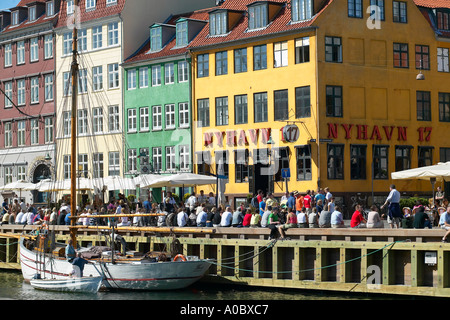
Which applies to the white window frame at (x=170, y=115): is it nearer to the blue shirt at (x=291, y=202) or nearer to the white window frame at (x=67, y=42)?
the white window frame at (x=67, y=42)

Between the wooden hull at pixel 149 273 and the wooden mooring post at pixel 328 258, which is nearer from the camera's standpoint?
the wooden mooring post at pixel 328 258

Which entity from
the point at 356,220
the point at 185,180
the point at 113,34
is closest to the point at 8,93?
the point at 113,34

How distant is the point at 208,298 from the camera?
33469mm

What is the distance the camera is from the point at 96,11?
227 feet

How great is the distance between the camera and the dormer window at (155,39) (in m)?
65.7

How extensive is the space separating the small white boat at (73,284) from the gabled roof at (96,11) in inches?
1293

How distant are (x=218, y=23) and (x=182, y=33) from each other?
351 centimetres

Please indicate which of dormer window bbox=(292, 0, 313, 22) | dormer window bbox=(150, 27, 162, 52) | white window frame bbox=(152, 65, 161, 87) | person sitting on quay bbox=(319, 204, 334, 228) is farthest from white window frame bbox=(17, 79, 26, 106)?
person sitting on quay bbox=(319, 204, 334, 228)

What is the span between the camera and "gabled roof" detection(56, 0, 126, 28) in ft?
221

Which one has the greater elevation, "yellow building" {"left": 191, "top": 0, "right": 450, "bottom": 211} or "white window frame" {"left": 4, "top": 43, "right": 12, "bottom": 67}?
"white window frame" {"left": 4, "top": 43, "right": 12, "bottom": 67}

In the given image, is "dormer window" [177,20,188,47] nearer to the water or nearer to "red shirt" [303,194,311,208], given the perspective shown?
"red shirt" [303,194,311,208]

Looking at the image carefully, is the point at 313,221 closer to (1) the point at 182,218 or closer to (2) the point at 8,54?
(1) the point at 182,218

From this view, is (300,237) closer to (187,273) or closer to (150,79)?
(187,273)

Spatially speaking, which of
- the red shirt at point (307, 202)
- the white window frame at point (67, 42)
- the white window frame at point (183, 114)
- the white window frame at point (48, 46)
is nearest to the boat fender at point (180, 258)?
the red shirt at point (307, 202)
